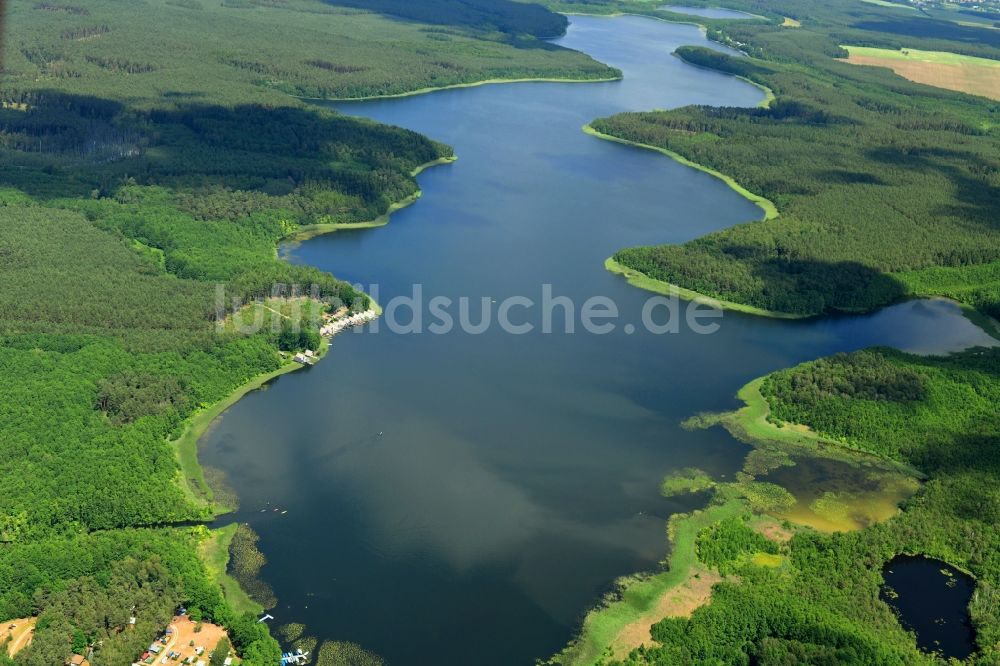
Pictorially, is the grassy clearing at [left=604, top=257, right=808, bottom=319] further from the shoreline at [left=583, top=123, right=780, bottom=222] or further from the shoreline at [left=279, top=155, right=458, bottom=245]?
the shoreline at [left=279, top=155, right=458, bottom=245]

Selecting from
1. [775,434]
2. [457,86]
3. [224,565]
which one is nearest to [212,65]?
[457,86]

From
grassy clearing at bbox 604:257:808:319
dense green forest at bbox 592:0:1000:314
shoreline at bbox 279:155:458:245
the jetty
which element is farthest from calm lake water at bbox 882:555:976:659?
shoreline at bbox 279:155:458:245

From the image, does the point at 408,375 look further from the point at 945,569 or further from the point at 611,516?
the point at 945,569

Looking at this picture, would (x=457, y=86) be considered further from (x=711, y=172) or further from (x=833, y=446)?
(x=833, y=446)

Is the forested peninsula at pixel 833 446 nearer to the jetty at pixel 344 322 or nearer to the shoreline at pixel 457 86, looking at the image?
the jetty at pixel 344 322

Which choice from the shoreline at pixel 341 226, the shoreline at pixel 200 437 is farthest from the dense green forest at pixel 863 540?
the shoreline at pixel 341 226
